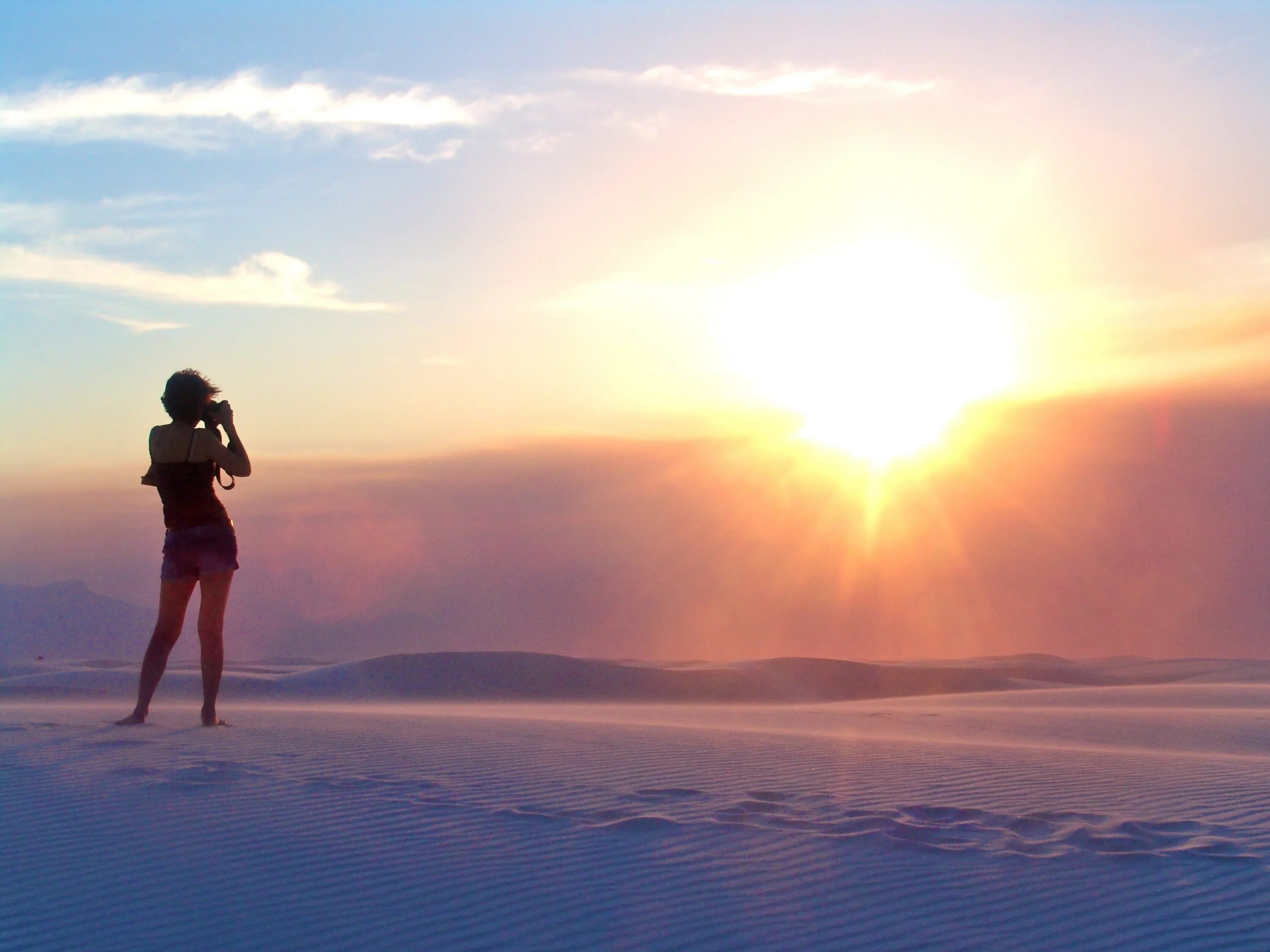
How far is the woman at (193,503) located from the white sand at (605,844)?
2.80 ft

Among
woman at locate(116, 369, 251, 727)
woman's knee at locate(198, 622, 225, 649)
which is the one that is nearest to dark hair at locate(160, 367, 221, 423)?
woman at locate(116, 369, 251, 727)

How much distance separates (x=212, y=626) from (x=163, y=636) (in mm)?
319

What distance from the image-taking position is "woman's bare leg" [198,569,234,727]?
7.54m

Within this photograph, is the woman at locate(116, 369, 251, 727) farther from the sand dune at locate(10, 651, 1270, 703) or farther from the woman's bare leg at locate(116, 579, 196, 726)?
the sand dune at locate(10, 651, 1270, 703)

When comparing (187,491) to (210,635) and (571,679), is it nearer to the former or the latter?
(210,635)

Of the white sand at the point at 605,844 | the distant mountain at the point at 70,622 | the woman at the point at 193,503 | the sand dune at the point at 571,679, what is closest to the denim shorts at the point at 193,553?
the woman at the point at 193,503

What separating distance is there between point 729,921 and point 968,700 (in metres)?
13.3

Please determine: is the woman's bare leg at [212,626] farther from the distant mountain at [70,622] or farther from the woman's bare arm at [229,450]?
the distant mountain at [70,622]

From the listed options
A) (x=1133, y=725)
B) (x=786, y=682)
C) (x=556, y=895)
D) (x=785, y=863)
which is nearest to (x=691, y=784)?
(x=785, y=863)

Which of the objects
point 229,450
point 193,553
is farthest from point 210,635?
point 229,450

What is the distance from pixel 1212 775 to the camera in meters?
7.03

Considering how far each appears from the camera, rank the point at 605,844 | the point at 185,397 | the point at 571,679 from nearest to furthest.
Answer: the point at 605,844
the point at 185,397
the point at 571,679

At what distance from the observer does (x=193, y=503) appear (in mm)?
7477

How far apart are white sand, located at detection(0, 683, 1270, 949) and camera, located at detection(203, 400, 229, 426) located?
6.73 feet
